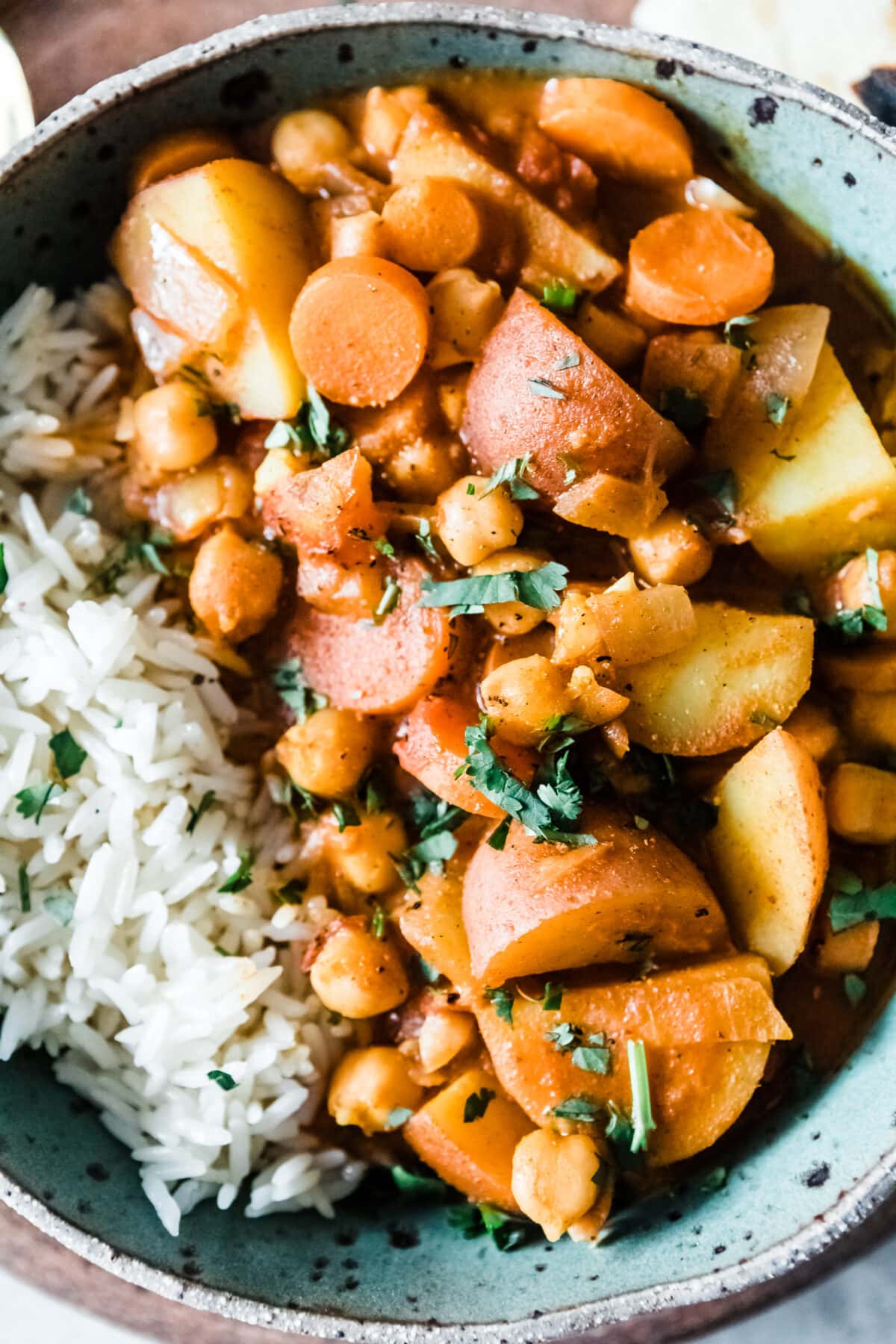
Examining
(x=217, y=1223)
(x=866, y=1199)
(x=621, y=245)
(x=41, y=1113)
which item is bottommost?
(x=217, y=1223)

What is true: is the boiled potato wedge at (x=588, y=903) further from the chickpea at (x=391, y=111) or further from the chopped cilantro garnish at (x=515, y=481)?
the chickpea at (x=391, y=111)

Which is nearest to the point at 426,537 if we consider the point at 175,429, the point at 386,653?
the point at 386,653

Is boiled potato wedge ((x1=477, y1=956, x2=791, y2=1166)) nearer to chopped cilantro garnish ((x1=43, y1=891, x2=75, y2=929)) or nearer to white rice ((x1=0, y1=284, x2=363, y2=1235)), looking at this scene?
white rice ((x1=0, y1=284, x2=363, y2=1235))

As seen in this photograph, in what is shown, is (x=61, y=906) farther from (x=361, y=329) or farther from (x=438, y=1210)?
(x=361, y=329)

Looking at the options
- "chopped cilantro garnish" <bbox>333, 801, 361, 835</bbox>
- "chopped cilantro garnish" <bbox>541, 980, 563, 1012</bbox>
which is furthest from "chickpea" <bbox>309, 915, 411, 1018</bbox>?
"chopped cilantro garnish" <bbox>541, 980, 563, 1012</bbox>

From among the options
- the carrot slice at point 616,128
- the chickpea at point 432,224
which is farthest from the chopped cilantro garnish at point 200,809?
the carrot slice at point 616,128

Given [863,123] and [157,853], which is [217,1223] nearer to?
[157,853]

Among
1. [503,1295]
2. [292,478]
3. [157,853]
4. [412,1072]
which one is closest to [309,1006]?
[412,1072]
